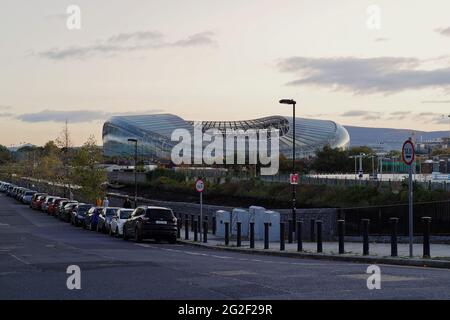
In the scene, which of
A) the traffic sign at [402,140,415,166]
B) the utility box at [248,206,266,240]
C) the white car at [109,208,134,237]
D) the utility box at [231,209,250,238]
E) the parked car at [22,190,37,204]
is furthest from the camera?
the parked car at [22,190,37,204]

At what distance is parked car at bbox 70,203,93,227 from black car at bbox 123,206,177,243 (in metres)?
16.0

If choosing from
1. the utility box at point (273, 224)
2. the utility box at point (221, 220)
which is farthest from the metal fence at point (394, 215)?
the utility box at point (221, 220)

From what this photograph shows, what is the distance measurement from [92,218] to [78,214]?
184 inches

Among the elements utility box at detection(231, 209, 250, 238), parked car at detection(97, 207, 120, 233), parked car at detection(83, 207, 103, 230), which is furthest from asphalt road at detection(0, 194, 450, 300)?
parked car at detection(83, 207, 103, 230)

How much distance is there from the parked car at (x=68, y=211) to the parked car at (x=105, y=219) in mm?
10331

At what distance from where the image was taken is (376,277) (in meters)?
14.1

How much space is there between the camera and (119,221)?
124 ft

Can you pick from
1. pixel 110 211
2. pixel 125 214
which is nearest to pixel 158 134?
pixel 110 211

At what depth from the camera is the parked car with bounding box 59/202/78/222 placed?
53656 mm

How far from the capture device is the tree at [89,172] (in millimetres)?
73438

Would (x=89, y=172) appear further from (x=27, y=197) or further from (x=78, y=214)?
(x=78, y=214)

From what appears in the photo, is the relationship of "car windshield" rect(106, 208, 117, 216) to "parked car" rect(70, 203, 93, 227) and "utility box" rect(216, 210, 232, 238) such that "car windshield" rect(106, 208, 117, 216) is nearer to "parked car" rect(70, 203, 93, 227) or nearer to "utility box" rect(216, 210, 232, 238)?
"parked car" rect(70, 203, 93, 227)
